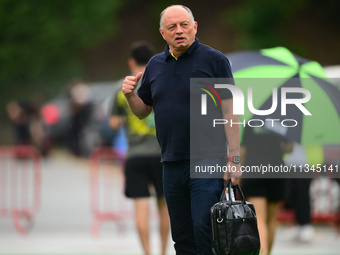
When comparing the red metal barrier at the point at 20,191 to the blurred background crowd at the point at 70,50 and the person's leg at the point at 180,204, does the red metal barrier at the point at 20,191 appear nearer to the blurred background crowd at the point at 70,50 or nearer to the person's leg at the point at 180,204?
the blurred background crowd at the point at 70,50

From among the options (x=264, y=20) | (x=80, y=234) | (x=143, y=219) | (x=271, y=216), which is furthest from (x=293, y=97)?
(x=264, y=20)

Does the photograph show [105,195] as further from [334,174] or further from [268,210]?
[268,210]

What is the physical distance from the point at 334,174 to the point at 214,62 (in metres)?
5.83

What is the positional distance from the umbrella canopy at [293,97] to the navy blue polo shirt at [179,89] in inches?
50.7

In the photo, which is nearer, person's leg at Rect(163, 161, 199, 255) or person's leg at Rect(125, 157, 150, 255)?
person's leg at Rect(163, 161, 199, 255)

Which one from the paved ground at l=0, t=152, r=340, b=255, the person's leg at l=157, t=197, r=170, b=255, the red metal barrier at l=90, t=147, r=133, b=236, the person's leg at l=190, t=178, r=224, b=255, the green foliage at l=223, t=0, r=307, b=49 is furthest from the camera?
the green foliage at l=223, t=0, r=307, b=49

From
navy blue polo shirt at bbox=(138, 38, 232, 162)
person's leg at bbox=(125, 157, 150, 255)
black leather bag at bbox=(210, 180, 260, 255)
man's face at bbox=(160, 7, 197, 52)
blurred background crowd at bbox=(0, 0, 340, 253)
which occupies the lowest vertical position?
black leather bag at bbox=(210, 180, 260, 255)

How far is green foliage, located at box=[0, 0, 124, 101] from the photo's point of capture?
18.9 metres

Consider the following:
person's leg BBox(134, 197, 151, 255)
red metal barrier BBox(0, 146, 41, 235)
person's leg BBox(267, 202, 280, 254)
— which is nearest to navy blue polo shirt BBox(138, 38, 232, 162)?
person's leg BBox(267, 202, 280, 254)

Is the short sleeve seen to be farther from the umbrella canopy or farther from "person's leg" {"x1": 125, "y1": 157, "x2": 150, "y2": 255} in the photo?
the umbrella canopy

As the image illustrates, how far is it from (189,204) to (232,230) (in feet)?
1.54

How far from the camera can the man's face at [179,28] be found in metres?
5.38

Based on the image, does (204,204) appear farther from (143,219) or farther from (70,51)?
(70,51)

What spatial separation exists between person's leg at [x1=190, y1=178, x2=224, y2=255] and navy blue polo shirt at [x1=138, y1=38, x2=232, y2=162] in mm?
216
